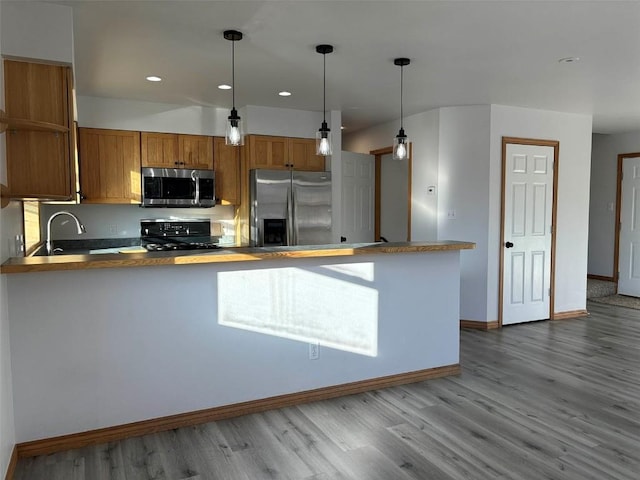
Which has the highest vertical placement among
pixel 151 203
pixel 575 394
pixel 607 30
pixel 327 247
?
pixel 607 30

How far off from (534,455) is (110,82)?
4.28 meters

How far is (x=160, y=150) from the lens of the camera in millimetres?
5043

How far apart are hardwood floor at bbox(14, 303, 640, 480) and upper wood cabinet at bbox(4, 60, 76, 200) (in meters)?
1.48

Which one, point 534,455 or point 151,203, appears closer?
point 534,455

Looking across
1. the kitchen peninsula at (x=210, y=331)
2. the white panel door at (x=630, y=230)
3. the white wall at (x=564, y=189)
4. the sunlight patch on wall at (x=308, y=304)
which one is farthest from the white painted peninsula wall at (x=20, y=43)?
the white panel door at (x=630, y=230)

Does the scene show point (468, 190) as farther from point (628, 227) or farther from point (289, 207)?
point (628, 227)

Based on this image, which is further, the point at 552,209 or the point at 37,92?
the point at 552,209

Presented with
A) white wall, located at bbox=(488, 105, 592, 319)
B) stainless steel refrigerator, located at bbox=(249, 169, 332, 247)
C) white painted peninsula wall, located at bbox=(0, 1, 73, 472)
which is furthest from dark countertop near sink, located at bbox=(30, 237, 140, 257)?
white wall, located at bbox=(488, 105, 592, 319)

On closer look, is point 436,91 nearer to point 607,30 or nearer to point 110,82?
point 607,30

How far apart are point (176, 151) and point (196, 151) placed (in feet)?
0.71

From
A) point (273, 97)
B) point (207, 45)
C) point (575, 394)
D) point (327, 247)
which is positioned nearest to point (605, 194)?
point (575, 394)

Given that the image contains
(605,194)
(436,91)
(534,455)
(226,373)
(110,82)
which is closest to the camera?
(534,455)

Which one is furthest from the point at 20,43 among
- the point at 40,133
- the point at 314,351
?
the point at 314,351

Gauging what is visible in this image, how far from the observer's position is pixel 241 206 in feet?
17.8
